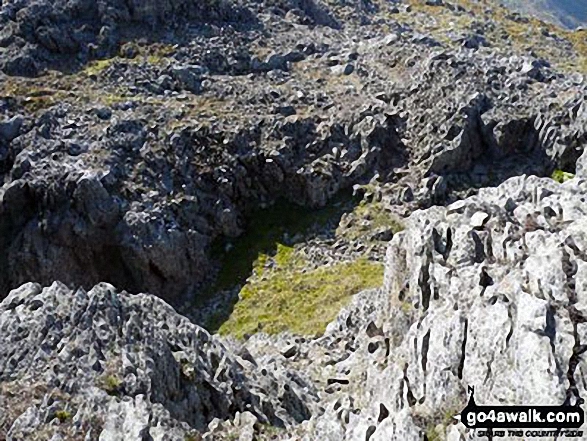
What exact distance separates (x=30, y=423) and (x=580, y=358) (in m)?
15.0

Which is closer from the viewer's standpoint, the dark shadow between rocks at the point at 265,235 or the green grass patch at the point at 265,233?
the dark shadow between rocks at the point at 265,235

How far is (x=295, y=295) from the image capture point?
4103 centimetres

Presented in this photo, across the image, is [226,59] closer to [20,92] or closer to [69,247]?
[20,92]

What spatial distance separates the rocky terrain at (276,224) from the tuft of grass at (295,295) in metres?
0.19

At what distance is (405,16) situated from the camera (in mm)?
83625

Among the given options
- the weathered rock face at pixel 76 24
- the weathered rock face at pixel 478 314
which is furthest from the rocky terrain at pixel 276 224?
the weathered rock face at pixel 76 24

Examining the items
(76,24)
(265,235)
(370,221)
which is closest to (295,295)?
(265,235)

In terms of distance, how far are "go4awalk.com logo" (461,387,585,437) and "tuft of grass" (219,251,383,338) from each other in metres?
20.6

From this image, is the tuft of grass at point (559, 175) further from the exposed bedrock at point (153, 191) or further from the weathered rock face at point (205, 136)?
the exposed bedrock at point (153, 191)

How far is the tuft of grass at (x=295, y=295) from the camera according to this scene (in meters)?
38.5

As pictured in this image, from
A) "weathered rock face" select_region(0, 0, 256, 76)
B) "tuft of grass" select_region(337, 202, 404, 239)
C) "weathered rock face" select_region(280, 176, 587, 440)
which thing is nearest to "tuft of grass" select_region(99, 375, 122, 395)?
"weathered rock face" select_region(280, 176, 587, 440)

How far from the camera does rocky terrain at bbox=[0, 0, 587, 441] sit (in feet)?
60.8

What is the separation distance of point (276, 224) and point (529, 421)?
111ft

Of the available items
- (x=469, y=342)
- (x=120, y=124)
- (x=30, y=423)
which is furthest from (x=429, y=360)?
(x=120, y=124)
